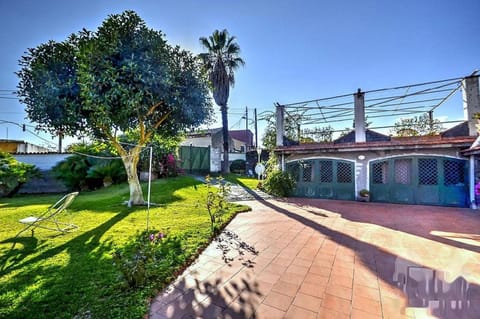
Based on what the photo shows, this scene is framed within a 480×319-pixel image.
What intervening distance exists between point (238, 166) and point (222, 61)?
983cm

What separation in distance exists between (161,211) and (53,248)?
9.69 ft

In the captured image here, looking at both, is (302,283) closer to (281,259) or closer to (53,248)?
(281,259)

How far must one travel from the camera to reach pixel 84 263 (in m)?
3.32

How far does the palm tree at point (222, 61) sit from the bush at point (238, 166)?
5196 millimetres

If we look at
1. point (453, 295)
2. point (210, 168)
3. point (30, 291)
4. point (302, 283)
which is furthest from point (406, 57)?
point (210, 168)

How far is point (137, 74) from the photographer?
19.0ft

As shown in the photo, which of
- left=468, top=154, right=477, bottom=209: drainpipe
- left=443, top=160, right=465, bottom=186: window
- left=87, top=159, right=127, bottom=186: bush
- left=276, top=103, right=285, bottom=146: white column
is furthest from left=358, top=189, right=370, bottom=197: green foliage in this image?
left=87, top=159, right=127, bottom=186: bush

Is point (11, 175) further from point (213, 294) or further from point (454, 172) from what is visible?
point (454, 172)

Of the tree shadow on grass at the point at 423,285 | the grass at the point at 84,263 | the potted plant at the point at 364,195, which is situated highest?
the potted plant at the point at 364,195

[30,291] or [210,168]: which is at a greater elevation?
[210,168]

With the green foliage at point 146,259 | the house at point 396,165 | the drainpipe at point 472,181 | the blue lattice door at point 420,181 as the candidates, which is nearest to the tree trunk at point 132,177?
the green foliage at point 146,259

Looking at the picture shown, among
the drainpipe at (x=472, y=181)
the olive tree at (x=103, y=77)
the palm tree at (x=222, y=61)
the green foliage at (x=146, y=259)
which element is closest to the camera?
the green foliage at (x=146, y=259)

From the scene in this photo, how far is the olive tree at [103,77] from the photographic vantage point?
18.8 ft

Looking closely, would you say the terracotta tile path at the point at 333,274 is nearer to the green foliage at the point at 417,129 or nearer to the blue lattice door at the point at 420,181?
the blue lattice door at the point at 420,181
